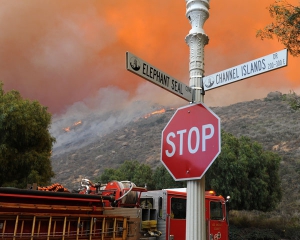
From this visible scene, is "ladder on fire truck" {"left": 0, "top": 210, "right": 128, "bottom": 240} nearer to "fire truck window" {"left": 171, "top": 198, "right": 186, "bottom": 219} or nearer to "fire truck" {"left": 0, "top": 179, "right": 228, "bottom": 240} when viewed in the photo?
"fire truck" {"left": 0, "top": 179, "right": 228, "bottom": 240}

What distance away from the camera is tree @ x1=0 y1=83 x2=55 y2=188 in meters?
16.1

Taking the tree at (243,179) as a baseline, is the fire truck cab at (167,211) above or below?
below

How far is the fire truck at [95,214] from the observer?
648 cm

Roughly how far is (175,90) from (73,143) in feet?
296

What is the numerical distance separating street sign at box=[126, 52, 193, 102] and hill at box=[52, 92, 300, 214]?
30012mm

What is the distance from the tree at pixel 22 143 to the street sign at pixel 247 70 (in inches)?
541

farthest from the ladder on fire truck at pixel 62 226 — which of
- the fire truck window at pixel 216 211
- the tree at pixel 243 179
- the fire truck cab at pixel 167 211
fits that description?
the tree at pixel 243 179

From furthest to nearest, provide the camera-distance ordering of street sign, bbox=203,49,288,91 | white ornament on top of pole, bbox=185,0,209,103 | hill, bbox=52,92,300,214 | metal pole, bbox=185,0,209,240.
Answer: hill, bbox=52,92,300,214 → white ornament on top of pole, bbox=185,0,209,103 → street sign, bbox=203,49,288,91 → metal pole, bbox=185,0,209,240

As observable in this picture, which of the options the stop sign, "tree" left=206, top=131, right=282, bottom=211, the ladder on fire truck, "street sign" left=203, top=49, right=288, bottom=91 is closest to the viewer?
the stop sign

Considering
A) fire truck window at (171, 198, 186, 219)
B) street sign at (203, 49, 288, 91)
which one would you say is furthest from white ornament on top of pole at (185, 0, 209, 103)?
fire truck window at (171, 198, 186, 219)

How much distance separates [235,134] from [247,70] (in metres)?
48.1

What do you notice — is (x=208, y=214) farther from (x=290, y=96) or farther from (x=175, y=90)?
(x=175, y=90)

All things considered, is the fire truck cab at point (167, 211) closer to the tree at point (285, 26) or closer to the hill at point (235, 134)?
the tree at point (285, 26)

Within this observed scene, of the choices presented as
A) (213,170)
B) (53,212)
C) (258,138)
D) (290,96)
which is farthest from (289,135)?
(53,212)
